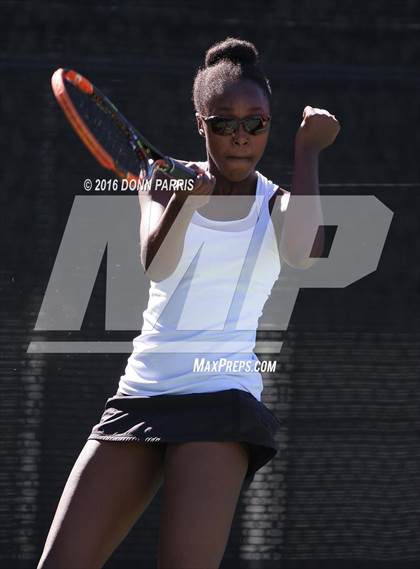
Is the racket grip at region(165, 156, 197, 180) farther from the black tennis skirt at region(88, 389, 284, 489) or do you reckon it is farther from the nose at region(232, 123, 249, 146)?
the black tennis skirt at region(88, 389, 284, 489)

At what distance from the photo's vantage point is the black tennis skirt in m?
2.69

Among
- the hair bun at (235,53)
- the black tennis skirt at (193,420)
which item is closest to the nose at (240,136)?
the hair bun at (235,53)

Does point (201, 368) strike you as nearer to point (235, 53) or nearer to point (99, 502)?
point (99, 502)

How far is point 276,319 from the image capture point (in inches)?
169

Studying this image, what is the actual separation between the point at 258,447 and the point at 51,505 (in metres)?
1.74

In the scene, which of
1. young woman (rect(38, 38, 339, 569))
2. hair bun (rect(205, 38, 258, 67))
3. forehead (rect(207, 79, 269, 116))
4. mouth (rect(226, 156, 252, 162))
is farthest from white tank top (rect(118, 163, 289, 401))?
hair bun (rect(205, 38, 258, 67))

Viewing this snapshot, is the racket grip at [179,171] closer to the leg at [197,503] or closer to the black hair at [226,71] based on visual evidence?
the black hair at [226,71]

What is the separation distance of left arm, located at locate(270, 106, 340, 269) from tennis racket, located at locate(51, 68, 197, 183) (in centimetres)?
29

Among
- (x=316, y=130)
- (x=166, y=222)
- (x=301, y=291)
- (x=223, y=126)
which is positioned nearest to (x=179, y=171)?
(x=166, y=222)

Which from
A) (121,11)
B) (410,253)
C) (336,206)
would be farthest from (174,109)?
(410,253)

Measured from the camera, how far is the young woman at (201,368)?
105 inches

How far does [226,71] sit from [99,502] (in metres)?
1.05

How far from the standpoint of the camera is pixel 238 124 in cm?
281

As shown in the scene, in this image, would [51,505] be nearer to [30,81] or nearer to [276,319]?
[276,319]
